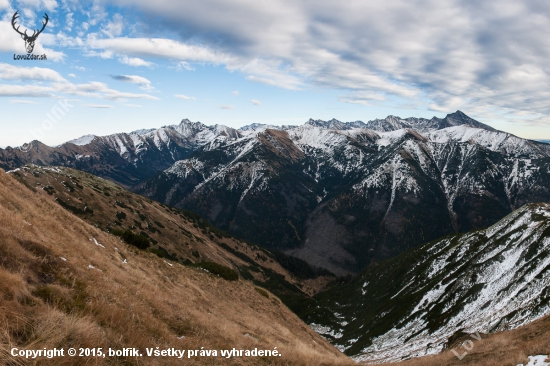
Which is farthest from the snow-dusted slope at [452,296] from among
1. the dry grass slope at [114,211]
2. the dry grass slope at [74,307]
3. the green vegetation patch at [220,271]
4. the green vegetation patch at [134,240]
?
the dry grass slope at [114,211]

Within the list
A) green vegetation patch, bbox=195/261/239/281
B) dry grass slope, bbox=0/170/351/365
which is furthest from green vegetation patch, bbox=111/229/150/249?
dry grass slope, bbox=0/170/351/365

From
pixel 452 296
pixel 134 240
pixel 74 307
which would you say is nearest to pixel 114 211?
pixel 134 240

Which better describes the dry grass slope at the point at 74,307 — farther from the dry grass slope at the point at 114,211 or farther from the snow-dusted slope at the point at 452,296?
the dry grass slope at the point at 114,211

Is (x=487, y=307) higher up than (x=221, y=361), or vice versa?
(x=221, y=361)

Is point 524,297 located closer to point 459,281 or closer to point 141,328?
point 459,281

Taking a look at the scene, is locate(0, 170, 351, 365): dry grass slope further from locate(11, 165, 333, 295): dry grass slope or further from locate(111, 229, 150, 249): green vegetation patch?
locate(11, 165, 333, 295): dry grass slope

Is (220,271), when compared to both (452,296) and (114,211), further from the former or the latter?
(452,296)

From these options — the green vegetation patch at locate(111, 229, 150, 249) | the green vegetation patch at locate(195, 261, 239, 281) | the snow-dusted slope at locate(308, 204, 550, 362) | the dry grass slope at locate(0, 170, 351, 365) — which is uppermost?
the dry grass slope at locate(0, 170, 351, 365)

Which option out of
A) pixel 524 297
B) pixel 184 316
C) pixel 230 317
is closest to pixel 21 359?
pixel 184 316
